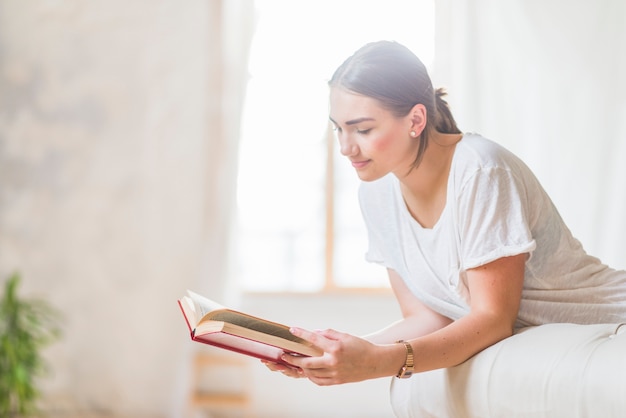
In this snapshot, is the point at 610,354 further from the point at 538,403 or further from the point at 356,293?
the point at 356,293

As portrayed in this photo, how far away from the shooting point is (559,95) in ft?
11.5

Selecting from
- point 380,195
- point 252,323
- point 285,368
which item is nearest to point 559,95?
point 380,195

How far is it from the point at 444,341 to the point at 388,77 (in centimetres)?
49

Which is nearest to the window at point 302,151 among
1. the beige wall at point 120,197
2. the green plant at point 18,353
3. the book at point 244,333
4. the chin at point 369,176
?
the beige wall at point 120,197

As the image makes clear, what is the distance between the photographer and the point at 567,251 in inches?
60.4

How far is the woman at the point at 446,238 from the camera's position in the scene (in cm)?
136

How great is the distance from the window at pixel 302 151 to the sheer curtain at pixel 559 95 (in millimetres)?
567

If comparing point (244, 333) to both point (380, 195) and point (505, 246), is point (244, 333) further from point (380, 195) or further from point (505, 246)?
point (380, 195)

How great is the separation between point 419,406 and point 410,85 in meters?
0.59

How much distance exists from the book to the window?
308 centimetres

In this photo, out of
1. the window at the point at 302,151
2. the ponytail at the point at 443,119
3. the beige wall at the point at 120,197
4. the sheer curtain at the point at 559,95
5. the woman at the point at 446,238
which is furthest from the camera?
the window at the point at 302,151

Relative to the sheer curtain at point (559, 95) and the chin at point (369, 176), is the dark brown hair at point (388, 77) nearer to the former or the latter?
the chin at point (369, 176)

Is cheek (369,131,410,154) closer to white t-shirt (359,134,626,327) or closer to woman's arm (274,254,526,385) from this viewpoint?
white t-shirt (359,134,626,327)

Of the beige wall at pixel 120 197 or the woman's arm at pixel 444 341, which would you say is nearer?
the woman's arm at pixel 444 341
